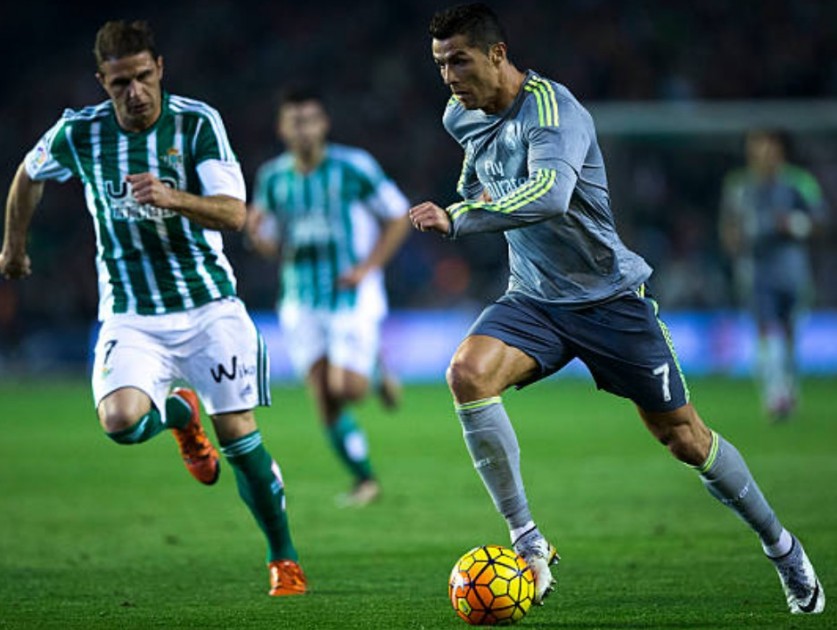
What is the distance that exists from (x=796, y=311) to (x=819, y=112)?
318 inches

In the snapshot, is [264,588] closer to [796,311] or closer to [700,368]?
[796,311]

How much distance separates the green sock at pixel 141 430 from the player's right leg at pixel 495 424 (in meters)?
1.43

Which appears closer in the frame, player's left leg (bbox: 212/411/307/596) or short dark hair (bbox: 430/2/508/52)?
short dark hair (bbox: 430/2/508/52)

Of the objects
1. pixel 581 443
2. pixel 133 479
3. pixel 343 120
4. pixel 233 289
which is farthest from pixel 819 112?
pixel 233 289

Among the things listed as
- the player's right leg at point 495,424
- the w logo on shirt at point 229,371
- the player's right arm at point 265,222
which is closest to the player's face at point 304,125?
the player's right arm at point 265,222

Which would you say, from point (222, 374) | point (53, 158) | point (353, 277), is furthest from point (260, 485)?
point (353, 277)

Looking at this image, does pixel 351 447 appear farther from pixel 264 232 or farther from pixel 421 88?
pixel 421 88

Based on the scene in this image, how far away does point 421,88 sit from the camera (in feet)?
91.5

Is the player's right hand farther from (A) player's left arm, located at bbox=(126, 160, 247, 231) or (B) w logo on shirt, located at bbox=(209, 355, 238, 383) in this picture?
(B) w logo on shirt, located at bbox=(209, 355, 238, 383)

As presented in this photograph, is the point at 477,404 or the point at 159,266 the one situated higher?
the point at 159,266

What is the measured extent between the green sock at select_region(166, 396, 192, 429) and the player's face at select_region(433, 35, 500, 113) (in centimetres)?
209

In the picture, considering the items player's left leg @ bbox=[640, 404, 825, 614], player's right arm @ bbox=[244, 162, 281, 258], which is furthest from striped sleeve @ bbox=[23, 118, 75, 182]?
player's right arm @ bbox=[244, 162, 281, 258]

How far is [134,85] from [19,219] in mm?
904

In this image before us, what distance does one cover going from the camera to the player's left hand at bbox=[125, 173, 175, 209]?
616 cm
